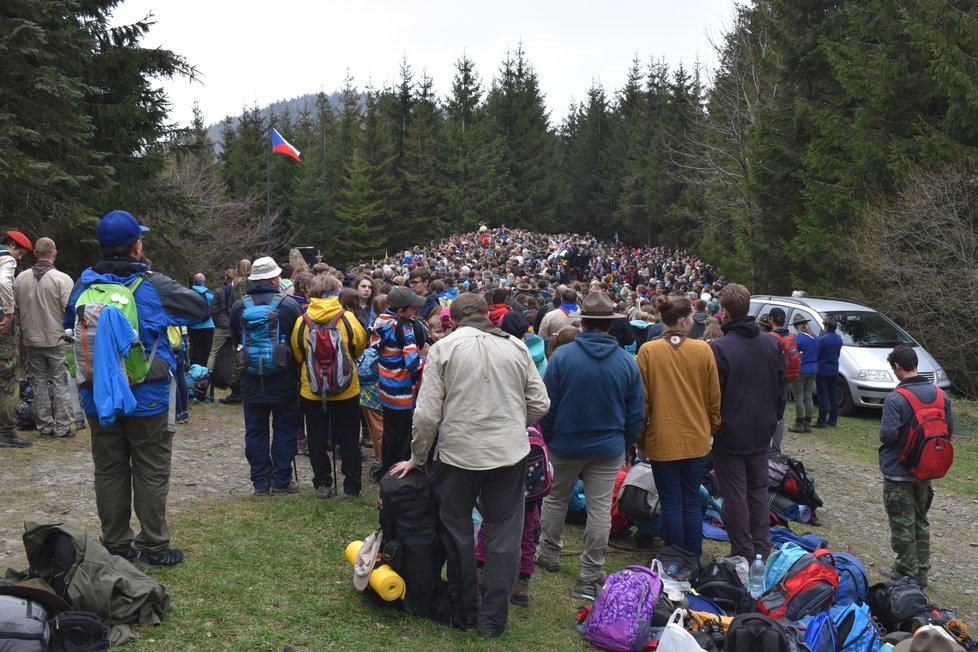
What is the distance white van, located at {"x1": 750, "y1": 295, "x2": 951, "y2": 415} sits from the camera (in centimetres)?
1313

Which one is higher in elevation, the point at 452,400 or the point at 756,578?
the point at 452,400

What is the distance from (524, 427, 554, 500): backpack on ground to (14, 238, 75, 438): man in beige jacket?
5572 millimetres

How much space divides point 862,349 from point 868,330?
714 mm

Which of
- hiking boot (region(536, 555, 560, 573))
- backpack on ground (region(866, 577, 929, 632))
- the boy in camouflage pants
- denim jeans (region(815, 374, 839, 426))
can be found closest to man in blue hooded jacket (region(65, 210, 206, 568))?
hiking boot (region(536, 555, 560, 573))

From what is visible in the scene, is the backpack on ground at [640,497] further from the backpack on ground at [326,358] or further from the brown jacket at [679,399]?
the backpack on ground at [326,358]

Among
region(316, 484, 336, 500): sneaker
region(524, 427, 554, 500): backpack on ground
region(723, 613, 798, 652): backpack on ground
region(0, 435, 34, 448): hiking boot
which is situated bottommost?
region(723, 613, 798, 652): backpack on ground

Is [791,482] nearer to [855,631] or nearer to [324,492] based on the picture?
[855,631]

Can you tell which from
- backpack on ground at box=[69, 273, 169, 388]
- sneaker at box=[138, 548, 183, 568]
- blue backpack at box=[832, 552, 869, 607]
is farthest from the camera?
blue backpack at box=[832, 552, 869, 607]

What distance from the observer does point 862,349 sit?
44.2 feet


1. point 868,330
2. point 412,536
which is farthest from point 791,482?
point 868,330

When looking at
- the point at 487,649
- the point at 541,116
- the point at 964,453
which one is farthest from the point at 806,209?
the point at 541,116

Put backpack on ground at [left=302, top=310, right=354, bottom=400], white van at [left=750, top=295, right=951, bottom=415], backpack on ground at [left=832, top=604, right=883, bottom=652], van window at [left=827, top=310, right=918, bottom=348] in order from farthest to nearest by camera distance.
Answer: van window at [left=827, top=310, right=918, bottom=348] < white van at [left=750, top=295, right=951, bottom=415] < backpack on ground at [left=302, top=310, right=354, bottom=400] < backpack on ground at [left=832, top=604, right=883, bottom=652]

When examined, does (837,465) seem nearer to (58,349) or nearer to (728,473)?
(728,473)

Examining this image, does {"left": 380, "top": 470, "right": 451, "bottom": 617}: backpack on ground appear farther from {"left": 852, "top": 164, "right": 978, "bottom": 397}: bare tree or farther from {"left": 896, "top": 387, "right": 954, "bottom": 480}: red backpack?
{"left": 852, "top": 164, "right": 978, "bottom": 397}: bare tree
